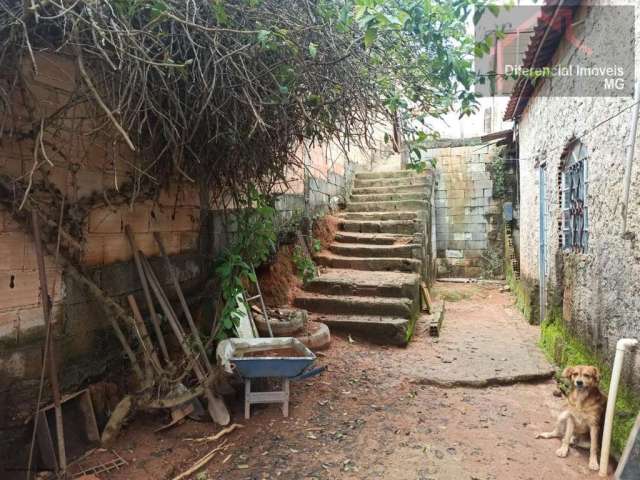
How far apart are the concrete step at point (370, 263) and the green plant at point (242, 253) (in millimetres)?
2373

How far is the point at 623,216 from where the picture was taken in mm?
2873

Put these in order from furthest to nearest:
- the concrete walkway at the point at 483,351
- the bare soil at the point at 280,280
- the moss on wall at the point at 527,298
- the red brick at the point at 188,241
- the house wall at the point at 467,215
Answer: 1. the house wall at the point at 467,215
2. the moss on wall at the point at 527,298
3. the bare soil at the point at 280,280
4. the concrete walkway at the point at 483,351
5. the red brick at the point at 188,241

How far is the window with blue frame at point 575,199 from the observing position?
3883 millimetres

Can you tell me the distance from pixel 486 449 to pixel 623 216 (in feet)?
6.11

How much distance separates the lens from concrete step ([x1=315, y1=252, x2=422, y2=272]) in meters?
6.55

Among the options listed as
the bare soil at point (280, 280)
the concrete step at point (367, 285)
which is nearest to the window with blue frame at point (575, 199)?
the concrete step at point (367, 285)

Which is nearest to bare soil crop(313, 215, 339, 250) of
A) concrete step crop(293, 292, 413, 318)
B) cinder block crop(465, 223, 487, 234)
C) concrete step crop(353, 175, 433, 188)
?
concrete step crop(293, 292, 413, 318)

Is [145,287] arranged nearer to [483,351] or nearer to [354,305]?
[354,305]

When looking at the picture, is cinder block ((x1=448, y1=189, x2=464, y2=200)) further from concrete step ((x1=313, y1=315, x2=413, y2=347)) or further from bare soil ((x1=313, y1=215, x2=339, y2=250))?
concrete step ((x1=313, y1=315, x2=413, y2=347))

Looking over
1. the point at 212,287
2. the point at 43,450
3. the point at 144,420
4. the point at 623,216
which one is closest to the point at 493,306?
the point at 623,216

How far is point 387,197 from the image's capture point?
8.63 meters

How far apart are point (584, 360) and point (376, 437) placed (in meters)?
2.02

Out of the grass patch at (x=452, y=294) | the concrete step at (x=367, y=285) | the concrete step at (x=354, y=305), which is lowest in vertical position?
the grass patch at (x=452, y=294)

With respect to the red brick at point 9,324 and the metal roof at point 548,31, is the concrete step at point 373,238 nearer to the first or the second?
the metal roof at point 548,31
